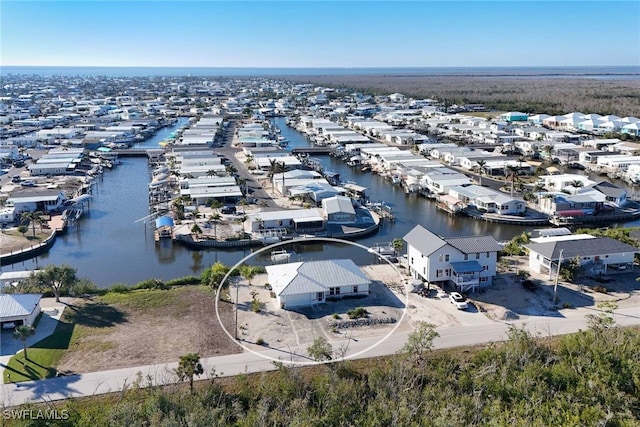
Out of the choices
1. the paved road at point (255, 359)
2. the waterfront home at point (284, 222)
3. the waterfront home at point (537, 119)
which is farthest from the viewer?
the waterfront home at point (537, 119)

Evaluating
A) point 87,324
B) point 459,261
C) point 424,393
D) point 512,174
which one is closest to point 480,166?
point 512,174

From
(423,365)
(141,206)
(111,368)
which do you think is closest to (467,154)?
(141,206)

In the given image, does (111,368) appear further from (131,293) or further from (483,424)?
(483,424)

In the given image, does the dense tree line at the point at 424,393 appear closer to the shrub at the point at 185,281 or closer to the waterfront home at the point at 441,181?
the shrub at the point at 185,281

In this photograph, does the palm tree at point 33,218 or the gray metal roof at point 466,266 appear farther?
the palm tree at point 33,218

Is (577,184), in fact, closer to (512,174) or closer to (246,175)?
(512,174)

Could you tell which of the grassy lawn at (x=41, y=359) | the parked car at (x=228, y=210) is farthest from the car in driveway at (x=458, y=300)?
the parked car at (x=228, y=210)

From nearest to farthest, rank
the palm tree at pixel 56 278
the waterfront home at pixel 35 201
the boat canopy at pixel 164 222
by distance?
the palm tree at pixel 56 278 < the boat canopy at pixel 164 222 < the waterfront home at pixel 35 201
